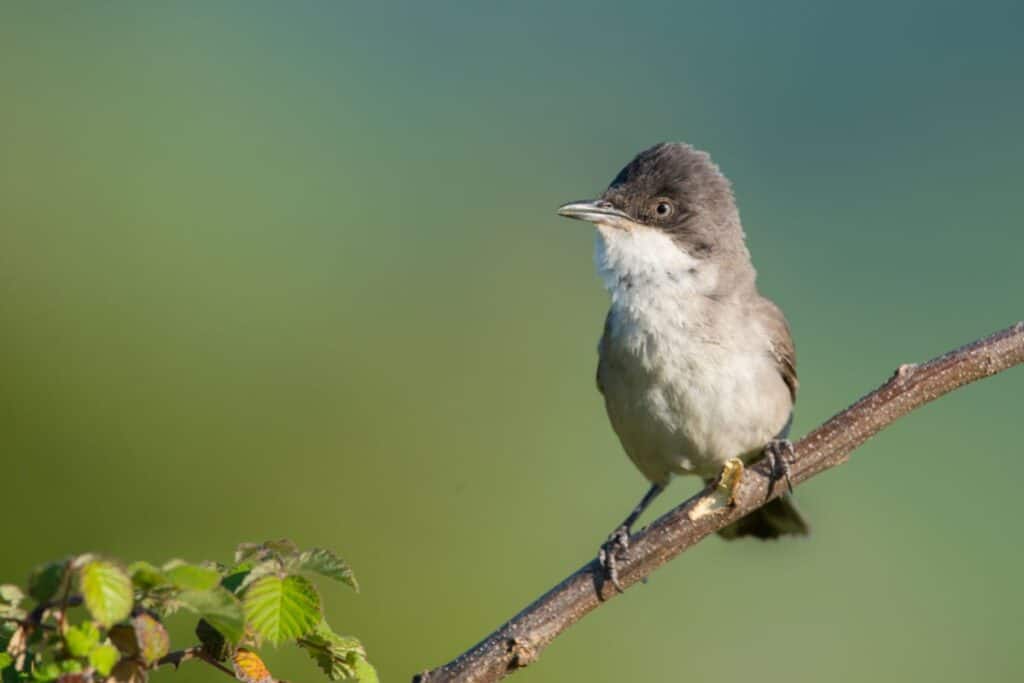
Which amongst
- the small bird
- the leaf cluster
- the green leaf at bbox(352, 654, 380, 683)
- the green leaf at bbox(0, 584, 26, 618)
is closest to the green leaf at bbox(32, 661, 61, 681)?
the leaf cluster

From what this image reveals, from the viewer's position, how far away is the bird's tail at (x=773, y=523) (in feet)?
16.7

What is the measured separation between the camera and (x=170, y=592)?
176 cm

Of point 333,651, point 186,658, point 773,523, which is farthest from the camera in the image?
point 773,523

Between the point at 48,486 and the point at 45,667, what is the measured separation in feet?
10.6

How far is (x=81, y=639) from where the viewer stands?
162 cm

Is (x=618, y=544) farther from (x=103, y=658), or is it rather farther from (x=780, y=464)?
(x=103, y=658)

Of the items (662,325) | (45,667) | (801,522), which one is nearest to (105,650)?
(45,667)

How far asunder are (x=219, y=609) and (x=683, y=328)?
2.72 meters

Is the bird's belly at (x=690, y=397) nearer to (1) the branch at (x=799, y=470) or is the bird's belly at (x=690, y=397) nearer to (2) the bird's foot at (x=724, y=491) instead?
(1) the branch at (x=799, y=470)

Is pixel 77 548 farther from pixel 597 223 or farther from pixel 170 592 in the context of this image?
pixel 170 592

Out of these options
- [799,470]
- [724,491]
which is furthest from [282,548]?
[799,470]

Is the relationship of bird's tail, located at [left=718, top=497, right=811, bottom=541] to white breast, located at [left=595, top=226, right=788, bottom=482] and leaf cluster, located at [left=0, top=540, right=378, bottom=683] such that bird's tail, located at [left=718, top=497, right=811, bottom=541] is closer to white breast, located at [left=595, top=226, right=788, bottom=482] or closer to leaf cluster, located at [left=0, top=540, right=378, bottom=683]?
white breast, located at [left=595, top=226, right=788, bottom=482]

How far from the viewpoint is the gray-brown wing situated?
4.60 metres

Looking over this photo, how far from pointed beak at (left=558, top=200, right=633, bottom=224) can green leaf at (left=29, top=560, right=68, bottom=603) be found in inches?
126
